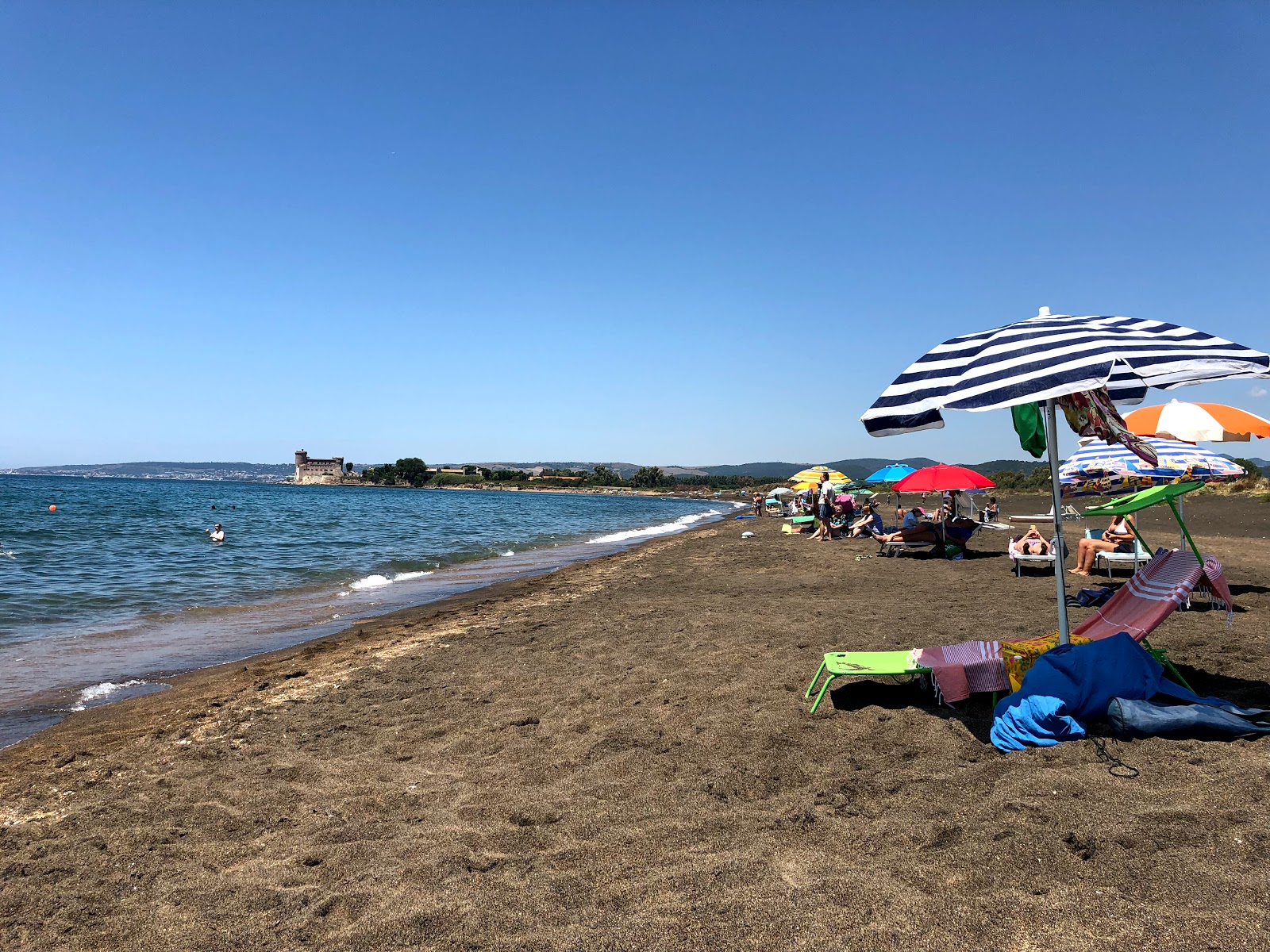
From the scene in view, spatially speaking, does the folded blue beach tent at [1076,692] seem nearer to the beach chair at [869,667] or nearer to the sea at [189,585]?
the beach chair at [869,667]

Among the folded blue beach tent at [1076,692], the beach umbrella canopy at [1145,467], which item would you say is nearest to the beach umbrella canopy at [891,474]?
the beach umbrella canopy at [1145,467]

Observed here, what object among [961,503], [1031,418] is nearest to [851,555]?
[961,503]

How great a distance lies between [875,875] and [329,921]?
2311 millimetres

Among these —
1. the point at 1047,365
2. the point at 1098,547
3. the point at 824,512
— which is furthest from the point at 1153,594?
the point at 824,512

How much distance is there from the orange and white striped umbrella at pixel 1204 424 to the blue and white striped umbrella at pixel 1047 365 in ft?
14.1

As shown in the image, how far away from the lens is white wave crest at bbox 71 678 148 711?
705cm

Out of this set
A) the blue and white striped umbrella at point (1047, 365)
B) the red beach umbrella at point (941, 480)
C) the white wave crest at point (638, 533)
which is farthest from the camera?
the white wave crest at point (638, 533)

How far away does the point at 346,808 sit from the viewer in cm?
425

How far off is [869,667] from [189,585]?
47.6 ft

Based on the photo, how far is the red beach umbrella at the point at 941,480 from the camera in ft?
46.0

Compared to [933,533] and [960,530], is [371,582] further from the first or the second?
[960,530]

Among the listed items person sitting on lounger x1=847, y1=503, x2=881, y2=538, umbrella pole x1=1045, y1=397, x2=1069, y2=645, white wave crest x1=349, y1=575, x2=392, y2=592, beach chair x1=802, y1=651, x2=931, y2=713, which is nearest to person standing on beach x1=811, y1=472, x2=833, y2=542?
person sitting on lounger x1=847, y1=503, x2=881, y2=538

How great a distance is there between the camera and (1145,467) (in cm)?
860

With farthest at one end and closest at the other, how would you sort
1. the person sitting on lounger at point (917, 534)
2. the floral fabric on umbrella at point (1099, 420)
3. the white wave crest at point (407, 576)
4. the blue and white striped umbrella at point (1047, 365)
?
1. the white wave crest at point (407, 576)
2. the person sitting on lounger at point (917, 534)
3. the floral fabric on umbrella at point (1099, 420)
4. the blue and white striped umbrella at point (1047, 365)
